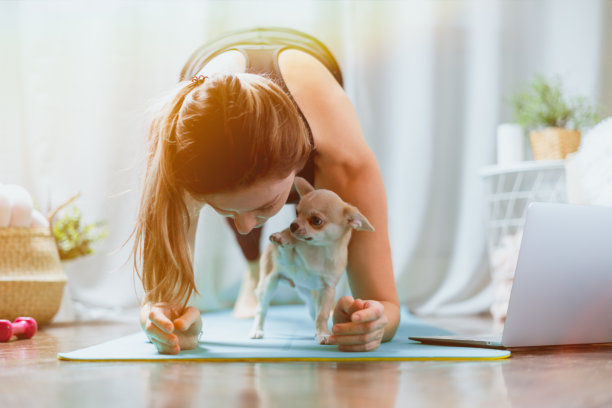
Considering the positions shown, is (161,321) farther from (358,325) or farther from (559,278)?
(559,278)

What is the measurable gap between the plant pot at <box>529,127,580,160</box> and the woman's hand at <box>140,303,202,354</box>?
167cm

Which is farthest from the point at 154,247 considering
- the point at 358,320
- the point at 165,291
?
the point at 358,320

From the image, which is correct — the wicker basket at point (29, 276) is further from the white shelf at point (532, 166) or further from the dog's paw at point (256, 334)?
the white shelf at point (532, 166)

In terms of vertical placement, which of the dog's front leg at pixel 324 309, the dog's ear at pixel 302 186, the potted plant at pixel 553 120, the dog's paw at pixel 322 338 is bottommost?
the dog's paw at pixel 322 338

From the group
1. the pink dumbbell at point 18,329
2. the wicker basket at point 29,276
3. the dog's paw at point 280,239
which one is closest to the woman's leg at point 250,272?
the wicker basket at point 29,276

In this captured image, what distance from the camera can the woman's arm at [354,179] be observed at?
4.50 feet

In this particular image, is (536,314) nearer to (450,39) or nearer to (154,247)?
Result: (154,247)

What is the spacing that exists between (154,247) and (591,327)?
2.76ft

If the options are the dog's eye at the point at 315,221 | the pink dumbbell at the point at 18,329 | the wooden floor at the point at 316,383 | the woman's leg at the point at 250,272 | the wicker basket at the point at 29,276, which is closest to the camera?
the wooden floor at the point at 316,383

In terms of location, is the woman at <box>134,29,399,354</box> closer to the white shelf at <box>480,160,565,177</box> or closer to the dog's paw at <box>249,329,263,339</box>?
the dog's paw at <box>249,329,263,339</box>

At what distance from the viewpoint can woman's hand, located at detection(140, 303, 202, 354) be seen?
1.11 metres

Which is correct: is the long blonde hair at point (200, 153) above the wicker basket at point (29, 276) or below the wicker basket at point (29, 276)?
above

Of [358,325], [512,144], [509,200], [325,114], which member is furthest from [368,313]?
[509,200]

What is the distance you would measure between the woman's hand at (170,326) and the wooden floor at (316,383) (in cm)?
6
